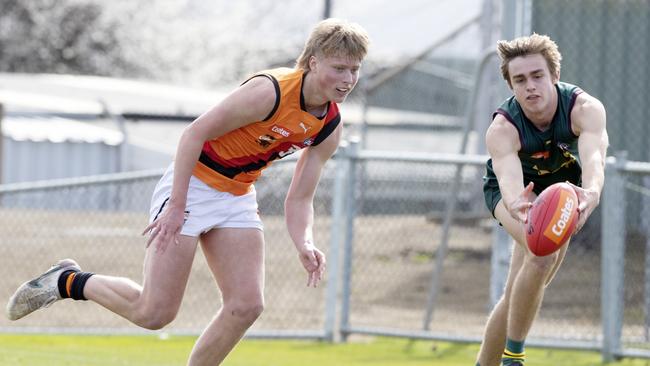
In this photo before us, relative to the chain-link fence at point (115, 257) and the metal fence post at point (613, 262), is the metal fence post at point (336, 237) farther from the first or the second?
the metal fence post at point (613, 262)

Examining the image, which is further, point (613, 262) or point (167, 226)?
point (613, 262)

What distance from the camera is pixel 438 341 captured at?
1003 cm

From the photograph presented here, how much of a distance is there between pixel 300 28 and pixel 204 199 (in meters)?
39.6

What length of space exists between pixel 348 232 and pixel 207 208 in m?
4.02

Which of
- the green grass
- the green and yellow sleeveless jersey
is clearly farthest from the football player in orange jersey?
the green grass

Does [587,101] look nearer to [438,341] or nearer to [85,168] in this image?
[438,341]

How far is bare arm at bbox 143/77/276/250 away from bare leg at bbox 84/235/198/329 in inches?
4.5

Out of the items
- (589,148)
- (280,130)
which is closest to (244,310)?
(280,130)

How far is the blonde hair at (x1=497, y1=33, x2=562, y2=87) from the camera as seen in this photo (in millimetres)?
6270

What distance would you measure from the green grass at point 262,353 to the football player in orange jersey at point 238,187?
7.49ft

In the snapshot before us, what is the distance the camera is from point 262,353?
373 inches

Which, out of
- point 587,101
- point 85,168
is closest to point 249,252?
point 587,101

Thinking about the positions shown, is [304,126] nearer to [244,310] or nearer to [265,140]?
[265,140]

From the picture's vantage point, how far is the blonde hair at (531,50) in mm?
6270
